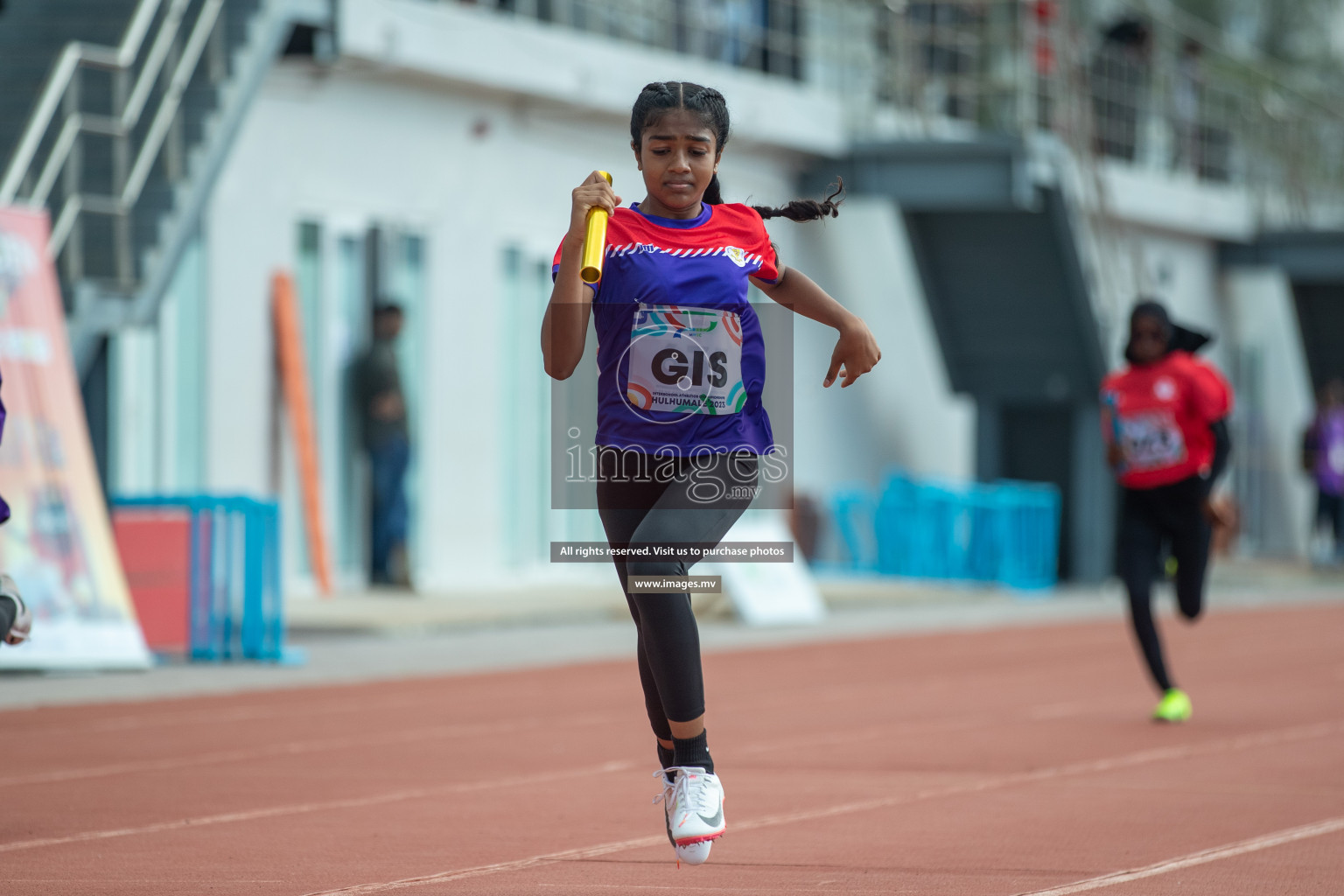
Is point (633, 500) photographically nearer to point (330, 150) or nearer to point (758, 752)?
point (758, 752)

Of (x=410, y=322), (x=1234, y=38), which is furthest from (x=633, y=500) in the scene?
(x=1234, y=38)

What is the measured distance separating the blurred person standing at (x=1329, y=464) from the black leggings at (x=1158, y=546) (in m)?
18.6

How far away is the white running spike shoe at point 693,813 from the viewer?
5.16m

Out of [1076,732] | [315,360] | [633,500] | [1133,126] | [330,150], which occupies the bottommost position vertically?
[1076,732]

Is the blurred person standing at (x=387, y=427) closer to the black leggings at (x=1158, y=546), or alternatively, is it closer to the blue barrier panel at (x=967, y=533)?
the blue barrier panel at (x=967, y=533)

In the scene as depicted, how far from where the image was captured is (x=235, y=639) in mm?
13062

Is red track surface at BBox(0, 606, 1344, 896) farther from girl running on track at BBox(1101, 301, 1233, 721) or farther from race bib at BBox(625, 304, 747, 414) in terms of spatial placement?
race bib at BBox(625, 304, 747, 414)

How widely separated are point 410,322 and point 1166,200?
43.1 ft

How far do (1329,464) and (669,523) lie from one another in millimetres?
24165

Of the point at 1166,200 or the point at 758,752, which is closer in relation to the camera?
the point at 758,752

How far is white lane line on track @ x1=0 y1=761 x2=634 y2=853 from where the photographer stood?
6281 millimetres

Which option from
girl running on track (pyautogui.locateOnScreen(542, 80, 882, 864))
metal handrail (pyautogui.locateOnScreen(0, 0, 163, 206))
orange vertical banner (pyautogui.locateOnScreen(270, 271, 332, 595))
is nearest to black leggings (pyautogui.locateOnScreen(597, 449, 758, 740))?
girl running on track (pyautogui.locateOnScreen(542, 80, 882, 864))

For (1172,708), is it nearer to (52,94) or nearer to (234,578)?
(234,578)

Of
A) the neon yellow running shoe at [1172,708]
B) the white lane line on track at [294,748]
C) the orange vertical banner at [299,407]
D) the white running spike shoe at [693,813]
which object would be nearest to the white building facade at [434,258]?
the orange vertical banner at [299,407]
